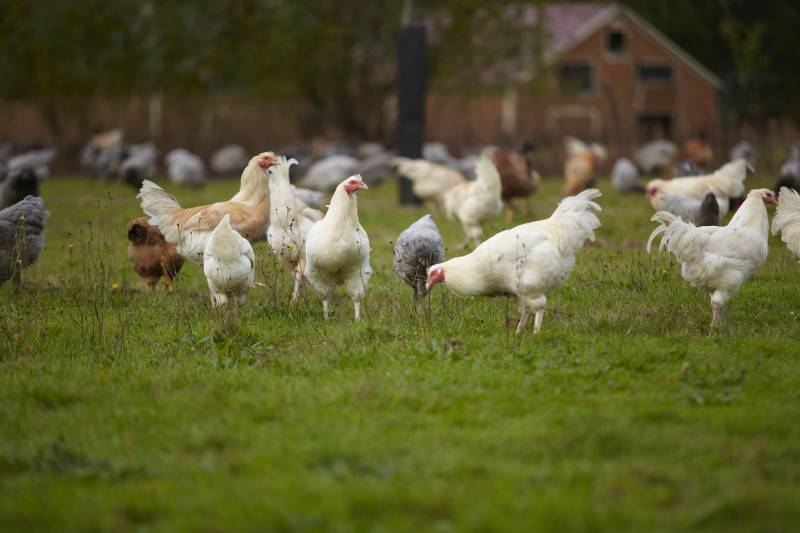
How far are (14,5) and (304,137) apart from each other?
11117mm

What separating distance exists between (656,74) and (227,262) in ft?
149

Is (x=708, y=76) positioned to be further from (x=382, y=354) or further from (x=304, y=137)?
(x=382, y=354)

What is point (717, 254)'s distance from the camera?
24.6 ft

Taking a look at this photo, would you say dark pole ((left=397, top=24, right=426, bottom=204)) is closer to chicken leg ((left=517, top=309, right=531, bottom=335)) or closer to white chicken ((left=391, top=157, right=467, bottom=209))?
white chicken ((left=391, top=157, right=467, bottom=209))

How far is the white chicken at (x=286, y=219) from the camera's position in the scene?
9578 millimetres

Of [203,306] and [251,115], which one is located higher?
[251,115]

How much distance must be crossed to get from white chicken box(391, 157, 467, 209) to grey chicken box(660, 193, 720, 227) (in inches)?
199

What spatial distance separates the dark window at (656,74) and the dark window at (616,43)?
1.59 metres

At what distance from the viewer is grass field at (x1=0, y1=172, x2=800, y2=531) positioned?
13.6 ft

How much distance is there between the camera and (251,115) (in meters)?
34.2

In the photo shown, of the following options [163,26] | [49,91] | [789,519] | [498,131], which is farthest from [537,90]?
[789,519]

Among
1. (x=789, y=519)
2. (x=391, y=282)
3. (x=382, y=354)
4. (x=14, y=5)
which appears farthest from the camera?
(x=14, y=5)

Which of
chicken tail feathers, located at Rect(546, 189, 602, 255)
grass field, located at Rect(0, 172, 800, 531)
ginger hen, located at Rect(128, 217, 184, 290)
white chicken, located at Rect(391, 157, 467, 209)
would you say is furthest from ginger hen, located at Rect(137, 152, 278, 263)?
white chicken, located at Rect(391, 157, 467, 209)

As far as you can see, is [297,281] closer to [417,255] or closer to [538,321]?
[417,255]
